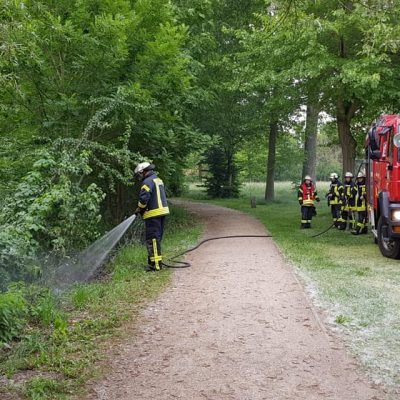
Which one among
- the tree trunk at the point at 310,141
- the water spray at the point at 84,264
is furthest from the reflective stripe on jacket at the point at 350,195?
Answer: the tree trunk at the point at 310,141

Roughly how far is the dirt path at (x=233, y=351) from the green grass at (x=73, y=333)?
25 centimetres

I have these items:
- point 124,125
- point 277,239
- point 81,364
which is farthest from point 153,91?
point 81,364

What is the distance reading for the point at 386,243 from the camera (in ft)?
35.3

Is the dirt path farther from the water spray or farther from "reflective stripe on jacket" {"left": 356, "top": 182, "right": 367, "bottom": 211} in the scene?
"reflective stripe on jacket" {"left": 356, "top": 182, "right": 367, "bottom": 211}

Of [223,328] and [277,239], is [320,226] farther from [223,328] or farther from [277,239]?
[223,328]

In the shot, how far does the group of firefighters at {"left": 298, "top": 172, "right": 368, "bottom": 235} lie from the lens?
1456 centimetres

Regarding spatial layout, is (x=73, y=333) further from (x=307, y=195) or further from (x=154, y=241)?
(x=307, y=195)

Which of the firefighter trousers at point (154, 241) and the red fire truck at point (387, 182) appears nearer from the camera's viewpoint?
the firefighter trousers at point (154, 241)

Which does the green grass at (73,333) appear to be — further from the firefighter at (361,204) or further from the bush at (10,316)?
the firefighter at (361,204)

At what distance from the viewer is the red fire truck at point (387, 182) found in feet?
32.6

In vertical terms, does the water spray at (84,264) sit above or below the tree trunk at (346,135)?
below

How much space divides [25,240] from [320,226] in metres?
11.9

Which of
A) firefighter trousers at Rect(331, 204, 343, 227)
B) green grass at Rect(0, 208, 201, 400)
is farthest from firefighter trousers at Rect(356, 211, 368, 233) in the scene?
green grass at Rect(0, 208, 201, 400)

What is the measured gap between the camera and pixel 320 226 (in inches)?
673
